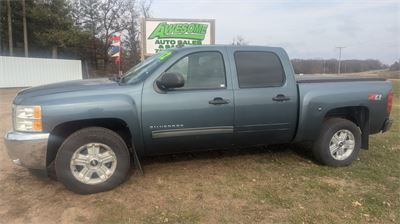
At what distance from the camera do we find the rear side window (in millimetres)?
5301

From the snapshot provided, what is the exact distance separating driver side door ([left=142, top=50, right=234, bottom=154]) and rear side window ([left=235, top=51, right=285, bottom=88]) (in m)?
0.24

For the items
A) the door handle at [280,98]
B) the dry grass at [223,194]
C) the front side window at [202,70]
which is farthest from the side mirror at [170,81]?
the door handle at [280,98]

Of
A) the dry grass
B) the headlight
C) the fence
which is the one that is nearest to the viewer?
the dry grass

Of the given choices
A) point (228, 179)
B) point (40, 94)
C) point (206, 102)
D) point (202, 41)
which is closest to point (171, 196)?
point (228, 179)

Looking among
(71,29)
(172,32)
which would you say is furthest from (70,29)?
(172,32)

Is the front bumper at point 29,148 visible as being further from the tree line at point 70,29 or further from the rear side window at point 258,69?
the tree line at point 70,29

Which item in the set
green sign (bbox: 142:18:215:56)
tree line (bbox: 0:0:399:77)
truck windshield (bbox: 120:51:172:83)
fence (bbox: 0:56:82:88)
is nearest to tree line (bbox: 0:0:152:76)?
tree line (bbox: 0:0:399:77)

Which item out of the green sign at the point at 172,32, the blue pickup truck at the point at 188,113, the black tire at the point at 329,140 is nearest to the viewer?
the blue pickup truck at the point at 188,113

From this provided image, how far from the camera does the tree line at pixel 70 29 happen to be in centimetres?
3488

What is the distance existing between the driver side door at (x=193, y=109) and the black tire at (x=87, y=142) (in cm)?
35

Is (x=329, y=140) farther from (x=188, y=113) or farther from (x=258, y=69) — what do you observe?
(x=188, y=113)

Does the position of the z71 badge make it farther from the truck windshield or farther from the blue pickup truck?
the truck windshield

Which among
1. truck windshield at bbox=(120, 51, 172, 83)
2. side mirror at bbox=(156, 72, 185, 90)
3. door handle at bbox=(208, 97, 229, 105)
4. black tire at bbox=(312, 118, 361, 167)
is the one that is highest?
truck windshield at bbox=(120, 51, 172, 83)

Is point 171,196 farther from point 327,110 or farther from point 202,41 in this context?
point 202,41
